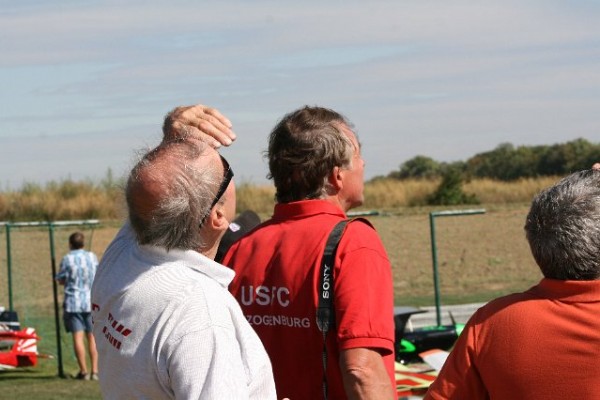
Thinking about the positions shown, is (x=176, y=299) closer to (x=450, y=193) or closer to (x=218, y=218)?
(x=218, y=218)

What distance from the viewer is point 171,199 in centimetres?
279

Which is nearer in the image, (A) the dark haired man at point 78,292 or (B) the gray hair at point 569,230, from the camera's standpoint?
(B) the gray hair at point 569,230

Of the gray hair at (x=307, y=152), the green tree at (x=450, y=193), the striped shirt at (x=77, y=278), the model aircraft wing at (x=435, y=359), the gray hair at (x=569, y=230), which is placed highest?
the green tree at (x=450, y=193)

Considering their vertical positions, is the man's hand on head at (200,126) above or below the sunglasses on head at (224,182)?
above

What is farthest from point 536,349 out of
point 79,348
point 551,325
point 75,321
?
point 75,321

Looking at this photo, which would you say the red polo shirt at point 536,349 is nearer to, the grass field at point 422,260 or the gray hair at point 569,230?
the gray hair at point 569,230

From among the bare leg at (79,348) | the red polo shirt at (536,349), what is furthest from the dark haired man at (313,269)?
the bare leg at (79,348)

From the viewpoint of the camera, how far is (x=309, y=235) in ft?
12.7

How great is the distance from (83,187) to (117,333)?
3590 centimetres

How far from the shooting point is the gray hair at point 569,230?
10.2ft

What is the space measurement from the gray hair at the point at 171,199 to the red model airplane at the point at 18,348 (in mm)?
12271

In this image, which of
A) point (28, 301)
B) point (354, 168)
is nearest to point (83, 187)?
point (28, 301)

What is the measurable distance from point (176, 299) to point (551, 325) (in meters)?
1.13

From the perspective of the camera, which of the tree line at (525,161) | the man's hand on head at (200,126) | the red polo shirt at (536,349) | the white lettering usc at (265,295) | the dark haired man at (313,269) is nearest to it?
the red polo shirt at (536,349)
